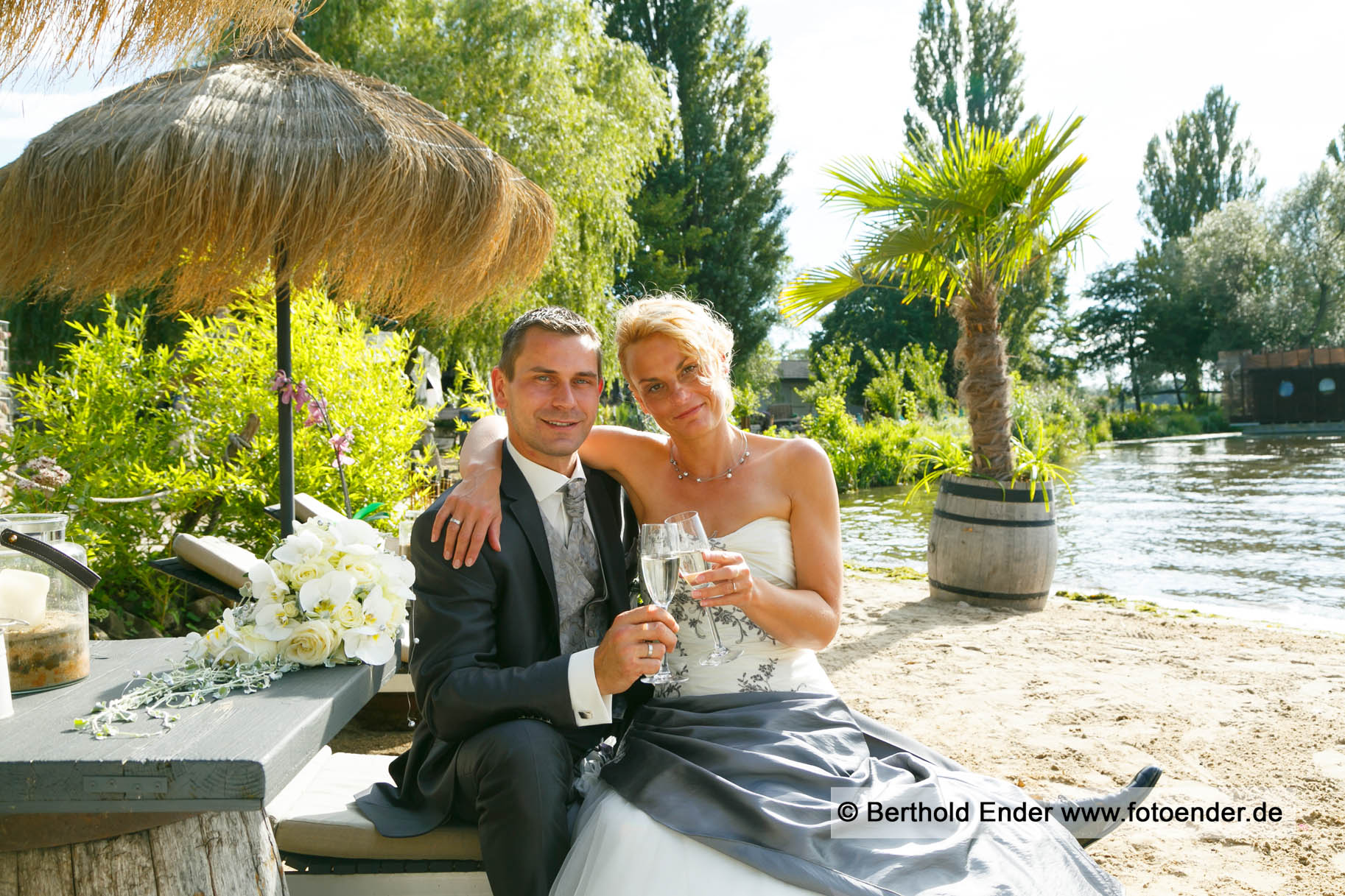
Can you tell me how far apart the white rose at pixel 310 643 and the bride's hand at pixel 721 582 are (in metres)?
0.90

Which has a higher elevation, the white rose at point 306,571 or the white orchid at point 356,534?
the white orchid at point 356,534

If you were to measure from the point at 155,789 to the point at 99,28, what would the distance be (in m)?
Answer: 2.02

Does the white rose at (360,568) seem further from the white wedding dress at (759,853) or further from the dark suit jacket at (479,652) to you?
the white wedding dress at (759,853)

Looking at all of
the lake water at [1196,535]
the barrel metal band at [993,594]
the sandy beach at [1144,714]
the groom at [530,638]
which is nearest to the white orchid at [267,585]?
the groom at [530,638]

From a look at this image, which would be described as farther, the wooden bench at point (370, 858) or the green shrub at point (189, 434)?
the green shrub at point (189, 434)

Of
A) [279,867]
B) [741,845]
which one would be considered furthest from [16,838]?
[741,845]

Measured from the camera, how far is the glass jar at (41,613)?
1.83 m

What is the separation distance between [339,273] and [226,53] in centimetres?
128

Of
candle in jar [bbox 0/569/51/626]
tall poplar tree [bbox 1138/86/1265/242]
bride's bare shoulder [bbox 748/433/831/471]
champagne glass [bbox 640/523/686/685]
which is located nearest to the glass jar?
candle in jar [bbox 0/569/51/626]

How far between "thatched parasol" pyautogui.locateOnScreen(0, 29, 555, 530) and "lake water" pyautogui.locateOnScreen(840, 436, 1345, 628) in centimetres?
648

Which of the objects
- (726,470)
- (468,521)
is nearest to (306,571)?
(468,521)

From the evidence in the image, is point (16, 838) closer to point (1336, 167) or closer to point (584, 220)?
point (584, 220)

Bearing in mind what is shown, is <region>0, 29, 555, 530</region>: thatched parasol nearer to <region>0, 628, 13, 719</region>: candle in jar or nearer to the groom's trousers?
<region>0, 628, 13, 719</region>: candle in jar

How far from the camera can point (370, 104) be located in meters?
4.32
